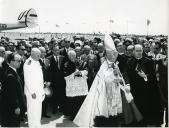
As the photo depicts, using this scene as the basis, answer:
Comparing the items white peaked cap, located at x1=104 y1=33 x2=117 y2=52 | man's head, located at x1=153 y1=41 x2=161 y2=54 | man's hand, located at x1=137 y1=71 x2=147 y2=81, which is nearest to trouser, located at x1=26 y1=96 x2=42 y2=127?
white peaked cap, located at x1=104 y1=33 x2=117 y2=52

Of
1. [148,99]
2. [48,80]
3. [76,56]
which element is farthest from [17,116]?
[148,99]

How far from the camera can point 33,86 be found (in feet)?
17.4

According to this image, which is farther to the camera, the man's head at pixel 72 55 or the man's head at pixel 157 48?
the man's head at pixel 157 48

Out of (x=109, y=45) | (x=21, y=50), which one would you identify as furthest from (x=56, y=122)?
(x=109, y=45)

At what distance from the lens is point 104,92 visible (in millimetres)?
5527

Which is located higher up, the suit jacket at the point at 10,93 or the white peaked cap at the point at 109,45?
the white peaked cap at the point at 109,45

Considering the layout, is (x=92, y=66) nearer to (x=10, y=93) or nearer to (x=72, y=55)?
(x=72, y=55)

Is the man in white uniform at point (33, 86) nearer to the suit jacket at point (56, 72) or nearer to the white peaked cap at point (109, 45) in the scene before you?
the suit jacket at point (56, 72)

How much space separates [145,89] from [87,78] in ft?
3.75

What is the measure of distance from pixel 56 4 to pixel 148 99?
271 centimetres

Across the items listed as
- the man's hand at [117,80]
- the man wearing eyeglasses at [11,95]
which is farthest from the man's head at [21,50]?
the man's hand at [117,80]

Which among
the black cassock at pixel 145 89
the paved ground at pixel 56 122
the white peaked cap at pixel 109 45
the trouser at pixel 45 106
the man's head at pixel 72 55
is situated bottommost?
the paved ground at pixel 56 122

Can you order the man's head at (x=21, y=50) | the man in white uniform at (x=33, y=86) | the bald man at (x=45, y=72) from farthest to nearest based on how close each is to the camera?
the man's head at (x=21, y=50) < the bald man at (x=45, y=72) < the man in white uniform at (x=33, y=86)

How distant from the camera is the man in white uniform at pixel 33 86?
5.29 m
